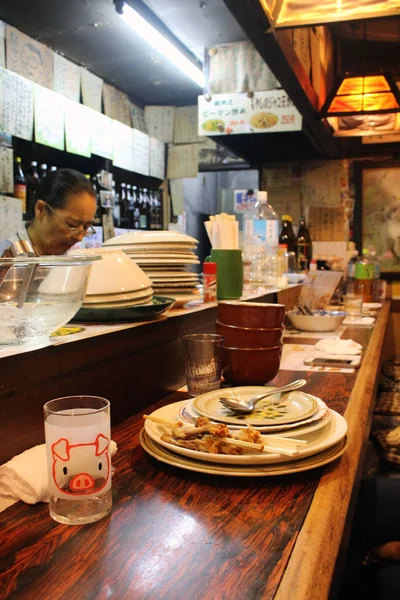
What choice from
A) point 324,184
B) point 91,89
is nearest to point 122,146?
point 91,89

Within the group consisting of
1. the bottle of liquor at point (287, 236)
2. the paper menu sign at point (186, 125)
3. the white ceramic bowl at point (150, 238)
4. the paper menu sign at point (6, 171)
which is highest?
the paper menu sign at point (186, 125)

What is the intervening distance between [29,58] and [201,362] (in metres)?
3.60

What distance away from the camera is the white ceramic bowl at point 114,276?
4.24ft

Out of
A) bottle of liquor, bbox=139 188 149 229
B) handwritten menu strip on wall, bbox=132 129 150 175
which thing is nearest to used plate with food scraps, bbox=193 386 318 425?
handwritten menu strip on wall, bbox=132 129 150 175

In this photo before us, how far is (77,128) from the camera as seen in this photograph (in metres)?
4.46

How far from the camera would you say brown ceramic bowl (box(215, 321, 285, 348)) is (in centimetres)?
136

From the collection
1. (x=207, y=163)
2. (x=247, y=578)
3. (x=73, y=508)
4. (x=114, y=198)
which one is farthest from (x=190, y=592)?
(x=207, y=163)

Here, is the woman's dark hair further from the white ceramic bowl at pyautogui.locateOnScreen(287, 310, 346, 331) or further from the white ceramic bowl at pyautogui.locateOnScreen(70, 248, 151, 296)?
the white ceramic bowl at pyautogui.locateOnScreen(70, 248, 151, 296)

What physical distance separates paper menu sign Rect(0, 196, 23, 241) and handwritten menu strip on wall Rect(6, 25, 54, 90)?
0.96 meters

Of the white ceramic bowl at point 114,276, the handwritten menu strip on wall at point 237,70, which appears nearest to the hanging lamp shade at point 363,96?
the handwritten menu strip on wall at point 237,70

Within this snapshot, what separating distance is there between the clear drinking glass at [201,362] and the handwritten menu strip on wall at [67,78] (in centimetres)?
375

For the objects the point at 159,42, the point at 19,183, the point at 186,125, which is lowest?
the point at 19,183

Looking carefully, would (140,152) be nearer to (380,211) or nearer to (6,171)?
(6,171)

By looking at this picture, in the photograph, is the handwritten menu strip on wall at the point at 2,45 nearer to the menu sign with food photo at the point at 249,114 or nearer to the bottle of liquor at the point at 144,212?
the menu sign with food photo at the point at 249,114
